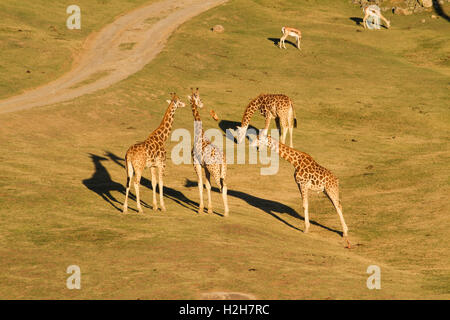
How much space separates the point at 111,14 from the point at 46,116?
31.6 m

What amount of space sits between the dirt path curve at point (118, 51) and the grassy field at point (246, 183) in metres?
1.65

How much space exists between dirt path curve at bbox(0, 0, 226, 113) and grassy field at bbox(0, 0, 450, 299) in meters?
1.65

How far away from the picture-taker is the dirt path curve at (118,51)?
147ft

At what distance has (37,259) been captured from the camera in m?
18.8

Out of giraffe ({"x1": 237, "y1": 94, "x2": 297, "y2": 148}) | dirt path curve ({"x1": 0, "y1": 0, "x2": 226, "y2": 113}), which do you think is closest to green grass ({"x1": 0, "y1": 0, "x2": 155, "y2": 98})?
dirt path curve ({"x1": 0, "y1": 0, "x2": 226, "y2": 113})

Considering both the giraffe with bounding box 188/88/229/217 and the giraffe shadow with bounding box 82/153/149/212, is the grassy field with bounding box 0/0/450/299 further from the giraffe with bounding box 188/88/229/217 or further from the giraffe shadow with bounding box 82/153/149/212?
the giraffe with bounding box 188/88/229/217

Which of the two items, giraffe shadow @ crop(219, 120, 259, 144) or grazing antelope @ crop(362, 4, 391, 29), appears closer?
giraffe shadow @ crop(219, 120, 259, 144)

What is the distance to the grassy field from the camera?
Answer: 1786cm

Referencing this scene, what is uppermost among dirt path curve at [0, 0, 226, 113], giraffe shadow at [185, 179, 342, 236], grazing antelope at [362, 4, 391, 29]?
grazing antelope at [362, 4, 391, 29]

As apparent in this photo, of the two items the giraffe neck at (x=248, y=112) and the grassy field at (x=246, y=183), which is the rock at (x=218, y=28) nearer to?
the grassy field at (x=246, y=183)

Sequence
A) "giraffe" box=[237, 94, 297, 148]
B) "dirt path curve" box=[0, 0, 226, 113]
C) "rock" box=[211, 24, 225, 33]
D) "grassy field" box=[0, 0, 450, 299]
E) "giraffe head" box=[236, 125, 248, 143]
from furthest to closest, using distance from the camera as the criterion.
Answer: "rock" box=[211, 24, 225, 33] → "dirt path curve" box=[0, 0, 226, 113] → "giraffe head" box=[236, 125, 248, 143] → "giraffe" box=[237, 94, 297, 148] → "grassy field" box=[0, 0, 450, 299]

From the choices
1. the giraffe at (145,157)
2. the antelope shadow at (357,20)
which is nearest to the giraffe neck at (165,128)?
the giraffe at (145,157)

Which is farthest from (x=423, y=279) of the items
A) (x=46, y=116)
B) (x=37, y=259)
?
(x=46, y=116)

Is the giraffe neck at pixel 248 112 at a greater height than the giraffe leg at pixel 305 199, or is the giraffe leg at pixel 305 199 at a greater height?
the giraffe neck at pixel 248 112
